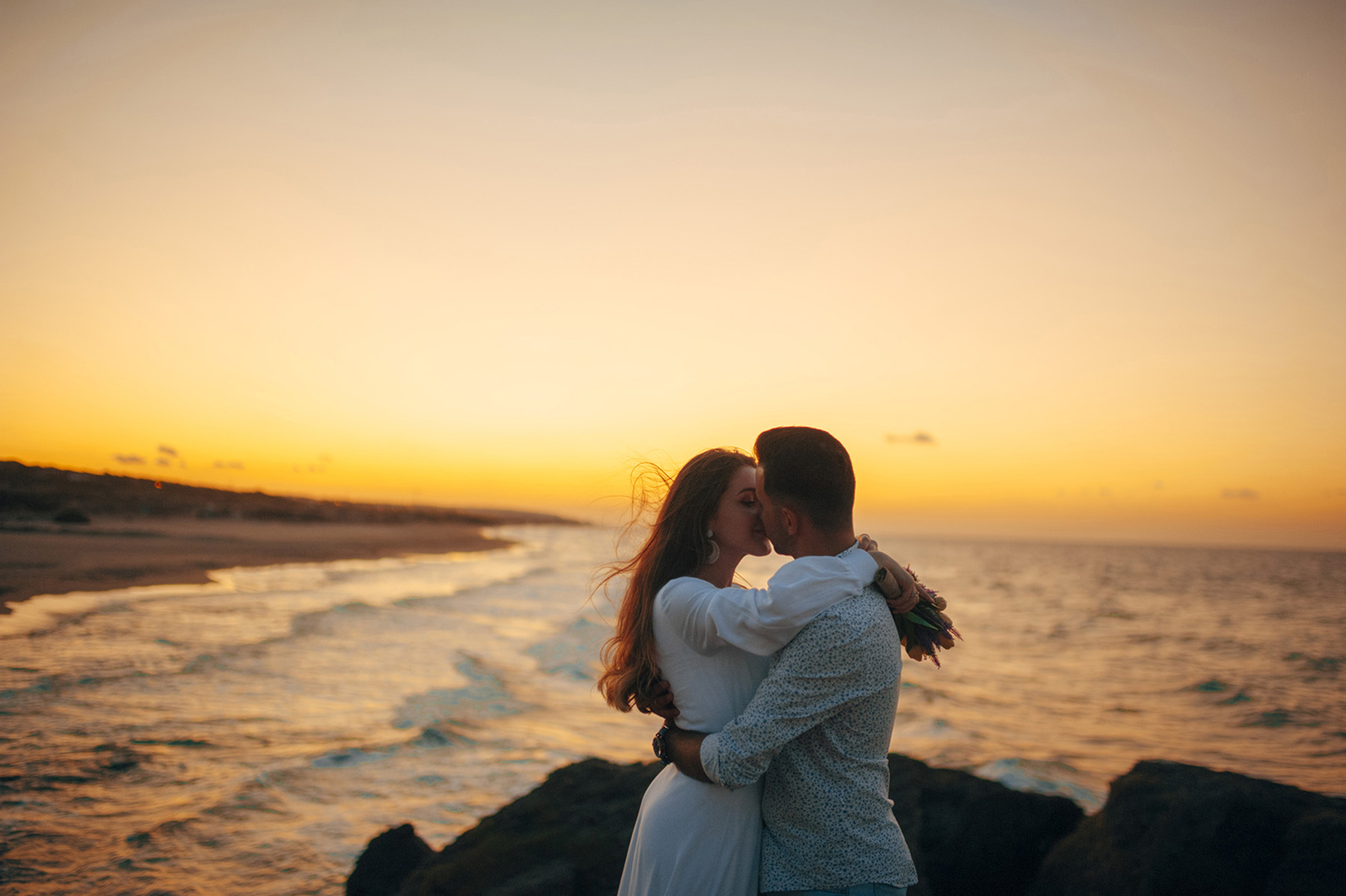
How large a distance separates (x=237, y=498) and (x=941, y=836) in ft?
331

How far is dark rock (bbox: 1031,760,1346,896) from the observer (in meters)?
4.10

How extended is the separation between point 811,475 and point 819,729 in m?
0.78

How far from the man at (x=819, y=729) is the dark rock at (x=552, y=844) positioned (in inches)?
88.3

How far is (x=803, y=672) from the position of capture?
7.18 feet

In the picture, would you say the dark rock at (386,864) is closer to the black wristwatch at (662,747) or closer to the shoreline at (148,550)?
the black wristwatch at (662,747)

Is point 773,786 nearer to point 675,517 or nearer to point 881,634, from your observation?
point 881,634

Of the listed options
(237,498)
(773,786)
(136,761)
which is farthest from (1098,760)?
(237,498)

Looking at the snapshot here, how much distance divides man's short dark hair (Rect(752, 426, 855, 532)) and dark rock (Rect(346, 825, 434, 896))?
3.99 meters

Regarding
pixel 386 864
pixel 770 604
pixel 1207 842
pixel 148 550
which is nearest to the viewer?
pixel 770 604

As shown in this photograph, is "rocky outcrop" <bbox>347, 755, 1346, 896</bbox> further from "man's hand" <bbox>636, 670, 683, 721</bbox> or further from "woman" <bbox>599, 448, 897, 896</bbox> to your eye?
"man's hand" <bbox>636, 670, 683, 721</bbox>

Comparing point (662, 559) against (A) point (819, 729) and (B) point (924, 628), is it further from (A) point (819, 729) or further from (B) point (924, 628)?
(B) point (924, 628)

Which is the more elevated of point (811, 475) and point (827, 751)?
point (811, 475)

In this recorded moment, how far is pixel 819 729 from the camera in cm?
236

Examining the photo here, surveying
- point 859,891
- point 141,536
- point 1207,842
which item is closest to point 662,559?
point 859,891
